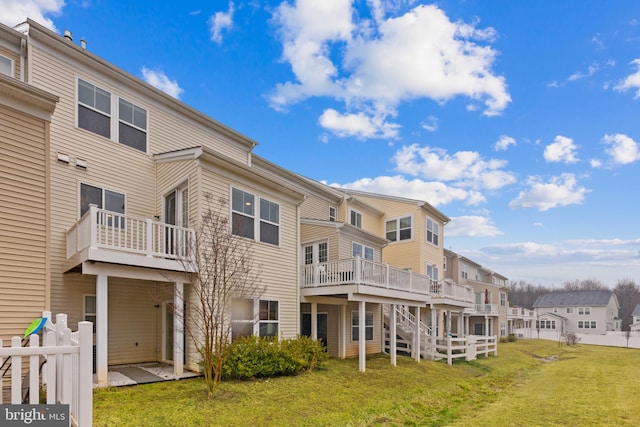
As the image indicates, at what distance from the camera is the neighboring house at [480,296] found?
1411 inches

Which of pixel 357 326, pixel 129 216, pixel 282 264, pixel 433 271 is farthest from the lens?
pixel 433 271

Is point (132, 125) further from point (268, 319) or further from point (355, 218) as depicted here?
point (355, 218)

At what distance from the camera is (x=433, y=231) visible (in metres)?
27.0

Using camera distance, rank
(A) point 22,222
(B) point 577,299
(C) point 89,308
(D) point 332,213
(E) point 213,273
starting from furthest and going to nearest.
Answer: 1. (B) point 577,299
2. (D) point 332,213
3. (C) point 89,308
4. (E) point 213,273
5. (A) point 22,222

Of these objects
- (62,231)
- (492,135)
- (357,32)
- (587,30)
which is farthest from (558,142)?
(62,231)

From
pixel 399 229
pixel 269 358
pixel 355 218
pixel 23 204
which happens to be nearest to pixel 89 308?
pixel 23 204

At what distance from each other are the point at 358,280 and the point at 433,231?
531 inches

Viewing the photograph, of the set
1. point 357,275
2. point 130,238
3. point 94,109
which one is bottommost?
point 357,275

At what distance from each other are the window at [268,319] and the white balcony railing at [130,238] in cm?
388

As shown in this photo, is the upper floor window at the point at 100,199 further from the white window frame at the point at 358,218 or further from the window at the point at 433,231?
the window at the point at 433,231

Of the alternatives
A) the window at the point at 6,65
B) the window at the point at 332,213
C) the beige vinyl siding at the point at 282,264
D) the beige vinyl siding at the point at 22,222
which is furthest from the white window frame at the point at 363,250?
the window at the point at 6,65

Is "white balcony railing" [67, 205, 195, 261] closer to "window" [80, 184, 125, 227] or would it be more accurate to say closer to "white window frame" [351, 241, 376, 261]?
"window" [80, 184, 125, 227]

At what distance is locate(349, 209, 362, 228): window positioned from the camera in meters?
23.6

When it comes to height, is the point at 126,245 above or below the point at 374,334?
above
